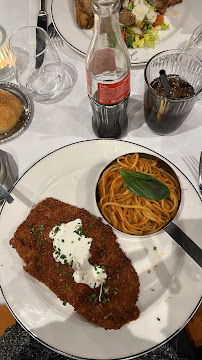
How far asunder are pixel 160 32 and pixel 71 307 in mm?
1757

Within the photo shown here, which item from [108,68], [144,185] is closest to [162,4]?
[108,68]

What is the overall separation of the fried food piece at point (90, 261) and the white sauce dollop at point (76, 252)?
24mm

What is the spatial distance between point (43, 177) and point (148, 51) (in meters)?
1.03

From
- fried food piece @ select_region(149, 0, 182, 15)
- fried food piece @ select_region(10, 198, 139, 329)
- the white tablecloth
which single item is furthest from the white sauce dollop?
fried food piece @ select_region(149, 0, 182, 15)

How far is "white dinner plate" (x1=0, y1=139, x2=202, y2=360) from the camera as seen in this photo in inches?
58.9

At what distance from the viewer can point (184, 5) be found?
231 cm

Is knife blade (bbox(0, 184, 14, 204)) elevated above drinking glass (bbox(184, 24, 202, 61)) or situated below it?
below

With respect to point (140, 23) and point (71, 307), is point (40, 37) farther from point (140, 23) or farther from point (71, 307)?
point (71, 307)

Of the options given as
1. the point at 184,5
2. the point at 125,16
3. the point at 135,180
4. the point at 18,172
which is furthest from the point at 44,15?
the point at 135,180

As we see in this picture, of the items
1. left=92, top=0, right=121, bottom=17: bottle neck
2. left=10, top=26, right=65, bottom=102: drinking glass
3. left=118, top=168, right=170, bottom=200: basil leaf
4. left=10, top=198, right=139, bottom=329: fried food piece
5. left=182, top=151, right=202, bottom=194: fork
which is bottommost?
left=10, top=198, right=139, bottom=329: fried food piece

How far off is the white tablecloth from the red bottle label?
0.37 m

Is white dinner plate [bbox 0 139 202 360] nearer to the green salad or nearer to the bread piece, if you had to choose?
the bread piece

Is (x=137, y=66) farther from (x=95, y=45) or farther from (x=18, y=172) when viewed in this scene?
(x=18, y=172)

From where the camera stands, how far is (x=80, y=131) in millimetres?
2061
